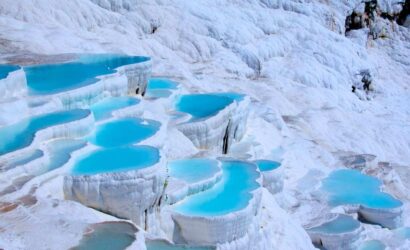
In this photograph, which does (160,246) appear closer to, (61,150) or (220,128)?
(61,150)

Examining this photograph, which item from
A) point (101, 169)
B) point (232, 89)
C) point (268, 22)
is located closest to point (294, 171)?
point (232, 89)

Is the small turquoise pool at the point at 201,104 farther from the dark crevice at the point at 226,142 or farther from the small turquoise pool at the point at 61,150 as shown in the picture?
the small turquoise pool at the point at 61,150

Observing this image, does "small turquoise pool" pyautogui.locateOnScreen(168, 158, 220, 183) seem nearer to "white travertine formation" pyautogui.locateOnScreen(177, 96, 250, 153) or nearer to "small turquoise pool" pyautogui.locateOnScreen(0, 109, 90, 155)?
"white travertine formation" pyautogui.locateOnScreen(177, 96, 250, 153)

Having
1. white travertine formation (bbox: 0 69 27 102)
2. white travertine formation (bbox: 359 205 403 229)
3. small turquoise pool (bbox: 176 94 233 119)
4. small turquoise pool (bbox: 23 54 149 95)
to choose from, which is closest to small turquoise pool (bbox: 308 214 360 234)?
white travertine formation (bbox: 359 205 403 229)

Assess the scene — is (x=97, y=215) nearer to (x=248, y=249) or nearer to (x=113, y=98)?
(x=248, y=249)

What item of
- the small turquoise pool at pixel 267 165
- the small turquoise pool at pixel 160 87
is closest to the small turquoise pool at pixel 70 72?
the small turquoise pool at pixel 160 87

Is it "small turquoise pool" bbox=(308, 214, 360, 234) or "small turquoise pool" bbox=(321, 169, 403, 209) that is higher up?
"small turquoise pool" bbox=(308, 214, 360, 234)
